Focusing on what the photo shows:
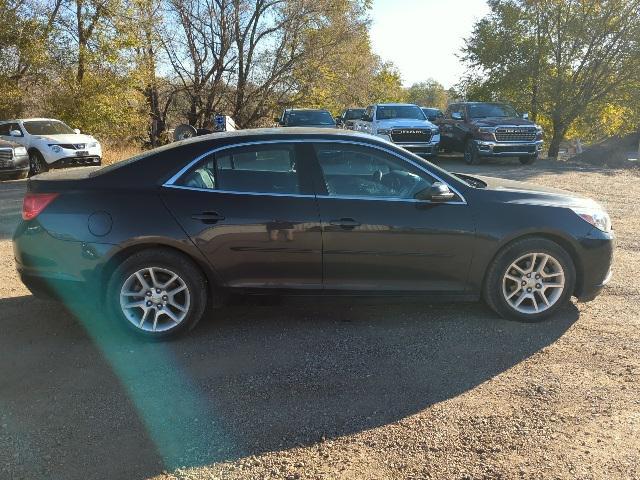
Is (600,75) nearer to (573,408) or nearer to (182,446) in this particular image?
(573,408)

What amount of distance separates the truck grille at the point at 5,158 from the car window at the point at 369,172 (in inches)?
498

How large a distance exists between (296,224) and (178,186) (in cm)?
98

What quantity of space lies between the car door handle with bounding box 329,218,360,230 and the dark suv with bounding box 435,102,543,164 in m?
14.7

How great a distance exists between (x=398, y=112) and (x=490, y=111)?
10.2 ft

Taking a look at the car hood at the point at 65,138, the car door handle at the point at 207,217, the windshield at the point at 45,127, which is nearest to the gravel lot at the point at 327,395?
the car door handle at the point at 207,217

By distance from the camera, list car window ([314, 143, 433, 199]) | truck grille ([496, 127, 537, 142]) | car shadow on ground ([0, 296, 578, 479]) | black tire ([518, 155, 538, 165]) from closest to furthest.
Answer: car shadow on ground ([0, 296, 578, 479])
car window ([314, 143, 433, 199])
truck grille ([496, 127, 537, 142])
black tire ([518, 155, 538, 165])

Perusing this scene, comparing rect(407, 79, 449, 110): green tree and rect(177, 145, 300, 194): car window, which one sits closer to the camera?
rect(177, 145, 300, 194): car window

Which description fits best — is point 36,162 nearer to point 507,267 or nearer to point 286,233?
point 286,233

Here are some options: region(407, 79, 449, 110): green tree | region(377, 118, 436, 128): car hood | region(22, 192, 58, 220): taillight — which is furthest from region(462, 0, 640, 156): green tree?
region(407, 79, 449, 110): green tree

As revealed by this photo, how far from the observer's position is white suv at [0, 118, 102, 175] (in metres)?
15.2

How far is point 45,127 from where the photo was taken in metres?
16.1

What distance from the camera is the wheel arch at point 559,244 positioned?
452 cm

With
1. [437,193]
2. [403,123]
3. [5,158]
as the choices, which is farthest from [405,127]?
[437,193]

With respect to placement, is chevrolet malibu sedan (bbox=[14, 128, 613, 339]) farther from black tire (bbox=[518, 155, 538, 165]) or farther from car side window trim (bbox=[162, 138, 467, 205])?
black tire (bbox=[518, 155, 538, 165])
